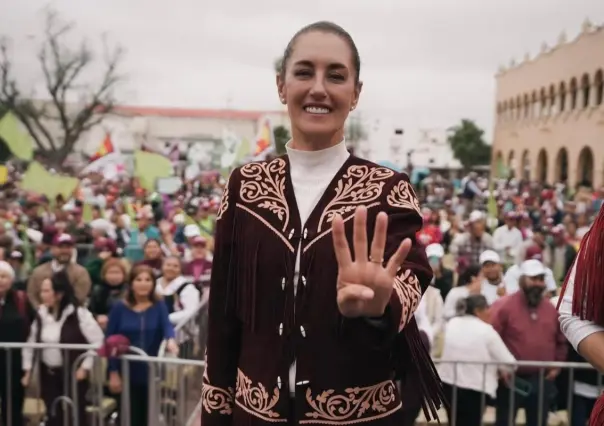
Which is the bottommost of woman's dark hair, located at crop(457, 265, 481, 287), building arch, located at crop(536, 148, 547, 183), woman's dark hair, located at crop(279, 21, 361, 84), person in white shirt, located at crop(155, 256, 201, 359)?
person in white shirt, located at crop(155, 256, 201, 359)

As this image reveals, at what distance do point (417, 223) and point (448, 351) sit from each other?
10.6 feet

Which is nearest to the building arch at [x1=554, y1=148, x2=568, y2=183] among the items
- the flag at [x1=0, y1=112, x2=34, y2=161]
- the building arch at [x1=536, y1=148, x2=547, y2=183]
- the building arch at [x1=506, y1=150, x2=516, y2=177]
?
the building arch at [x1=536, y1=148, x2=547, y2=183]

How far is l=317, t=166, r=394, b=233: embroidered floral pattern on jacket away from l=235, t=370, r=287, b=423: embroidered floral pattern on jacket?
46 centimetres

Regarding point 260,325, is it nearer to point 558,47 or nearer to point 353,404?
point 353,404

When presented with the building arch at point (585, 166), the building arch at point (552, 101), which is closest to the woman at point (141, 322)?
the building arch at point (585, 166)

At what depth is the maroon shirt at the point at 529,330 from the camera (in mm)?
4977

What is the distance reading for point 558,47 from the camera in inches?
1455

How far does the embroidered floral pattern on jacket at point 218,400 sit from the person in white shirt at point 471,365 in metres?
2.99

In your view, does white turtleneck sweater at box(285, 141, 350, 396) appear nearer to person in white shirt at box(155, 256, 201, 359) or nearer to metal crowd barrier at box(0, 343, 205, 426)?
metal crowd barrier at box(0, 343, 205, 426)

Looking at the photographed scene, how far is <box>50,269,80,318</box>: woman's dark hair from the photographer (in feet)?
16.0

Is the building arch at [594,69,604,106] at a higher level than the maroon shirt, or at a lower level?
higher

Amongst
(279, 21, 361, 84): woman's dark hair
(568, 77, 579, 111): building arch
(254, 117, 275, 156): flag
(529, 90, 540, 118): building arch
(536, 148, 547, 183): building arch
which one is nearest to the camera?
(279, 21, 361, 84): woman's dark hair

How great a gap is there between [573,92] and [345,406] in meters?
37.2

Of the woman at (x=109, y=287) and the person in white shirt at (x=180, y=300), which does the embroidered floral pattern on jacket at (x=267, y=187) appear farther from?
the woman at (x=109, y=287)
